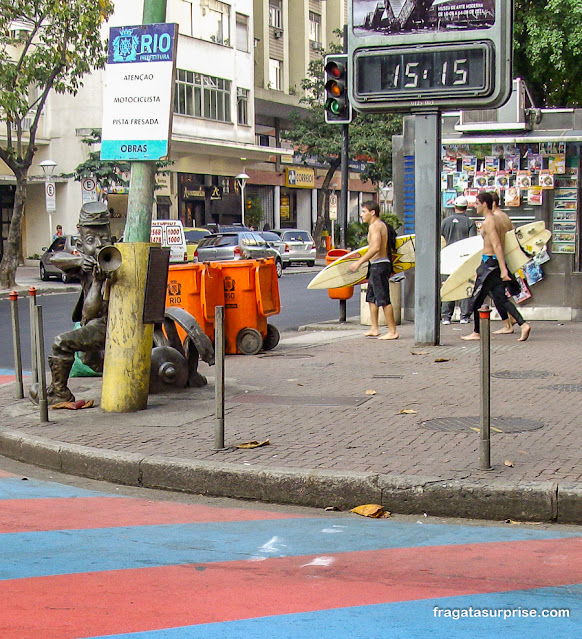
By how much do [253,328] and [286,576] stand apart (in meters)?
8.05

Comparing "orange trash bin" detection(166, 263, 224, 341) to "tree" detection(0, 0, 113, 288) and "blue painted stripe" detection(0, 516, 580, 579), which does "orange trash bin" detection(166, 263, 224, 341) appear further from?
"tree" detection(0, 0, 113, 288)

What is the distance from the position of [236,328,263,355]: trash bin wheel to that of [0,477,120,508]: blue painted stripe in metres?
5.86

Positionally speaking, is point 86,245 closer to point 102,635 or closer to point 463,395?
point 463,395

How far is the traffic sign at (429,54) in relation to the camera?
1144 centimetres

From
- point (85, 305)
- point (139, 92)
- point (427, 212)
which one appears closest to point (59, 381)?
point (85, 305)

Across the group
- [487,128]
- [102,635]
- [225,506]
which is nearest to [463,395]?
[225,506]

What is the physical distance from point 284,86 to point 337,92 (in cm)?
4378

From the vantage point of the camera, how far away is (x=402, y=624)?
3.93m

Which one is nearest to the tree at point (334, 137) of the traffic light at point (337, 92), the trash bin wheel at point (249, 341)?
the traffic light at point (337, 92)

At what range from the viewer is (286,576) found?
454cm

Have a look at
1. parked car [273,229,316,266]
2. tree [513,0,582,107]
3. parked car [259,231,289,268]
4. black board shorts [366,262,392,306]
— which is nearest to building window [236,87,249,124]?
parked car [273,229,316,266]

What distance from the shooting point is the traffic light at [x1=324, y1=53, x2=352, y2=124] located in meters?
14.6

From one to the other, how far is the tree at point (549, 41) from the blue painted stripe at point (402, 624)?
20.5 m

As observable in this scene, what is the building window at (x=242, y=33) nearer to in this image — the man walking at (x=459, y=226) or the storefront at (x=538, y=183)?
the storefront at (x=538, y=183)
